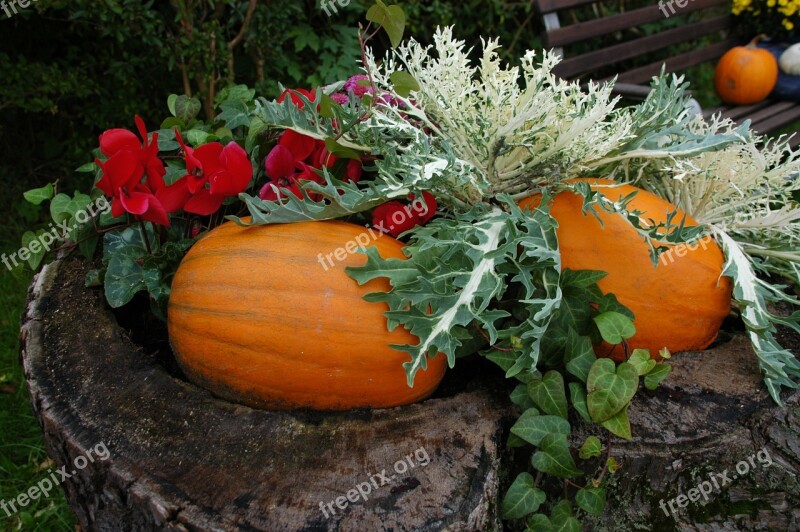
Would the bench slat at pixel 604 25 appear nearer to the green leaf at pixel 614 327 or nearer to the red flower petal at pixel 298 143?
the red flower petal at pixel 298 143

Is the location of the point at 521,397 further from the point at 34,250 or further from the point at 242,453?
the point at 34,250

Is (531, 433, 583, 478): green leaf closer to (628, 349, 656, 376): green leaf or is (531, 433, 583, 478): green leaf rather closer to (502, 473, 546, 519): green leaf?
(502, 473, 546, 519): green leaf

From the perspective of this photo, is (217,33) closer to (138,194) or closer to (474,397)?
(138,194)

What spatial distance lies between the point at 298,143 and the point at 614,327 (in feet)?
2.80

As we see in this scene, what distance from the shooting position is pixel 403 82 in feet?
5.03

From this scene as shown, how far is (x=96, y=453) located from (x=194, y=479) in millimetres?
227

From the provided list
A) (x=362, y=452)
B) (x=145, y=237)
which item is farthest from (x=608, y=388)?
(x=145, y=237)

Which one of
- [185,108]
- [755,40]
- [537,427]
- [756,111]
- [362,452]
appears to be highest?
[185,108]

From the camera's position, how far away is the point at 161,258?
168cm

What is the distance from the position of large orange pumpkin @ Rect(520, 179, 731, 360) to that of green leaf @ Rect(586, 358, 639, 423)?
7.0 inches

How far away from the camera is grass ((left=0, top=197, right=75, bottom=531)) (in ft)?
7.09

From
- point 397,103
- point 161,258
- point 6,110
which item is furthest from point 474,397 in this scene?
point 6,110

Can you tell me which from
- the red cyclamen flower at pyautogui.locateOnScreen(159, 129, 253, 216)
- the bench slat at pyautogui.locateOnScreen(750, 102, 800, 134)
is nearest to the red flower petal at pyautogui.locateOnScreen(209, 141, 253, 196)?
the red cyclamen flower at pyautogui.locateOnScreen(159, 129, 253, 216)

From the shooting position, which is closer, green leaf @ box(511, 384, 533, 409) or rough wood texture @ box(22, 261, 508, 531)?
rough wood texture @ box(22, 261, 508, 531)
